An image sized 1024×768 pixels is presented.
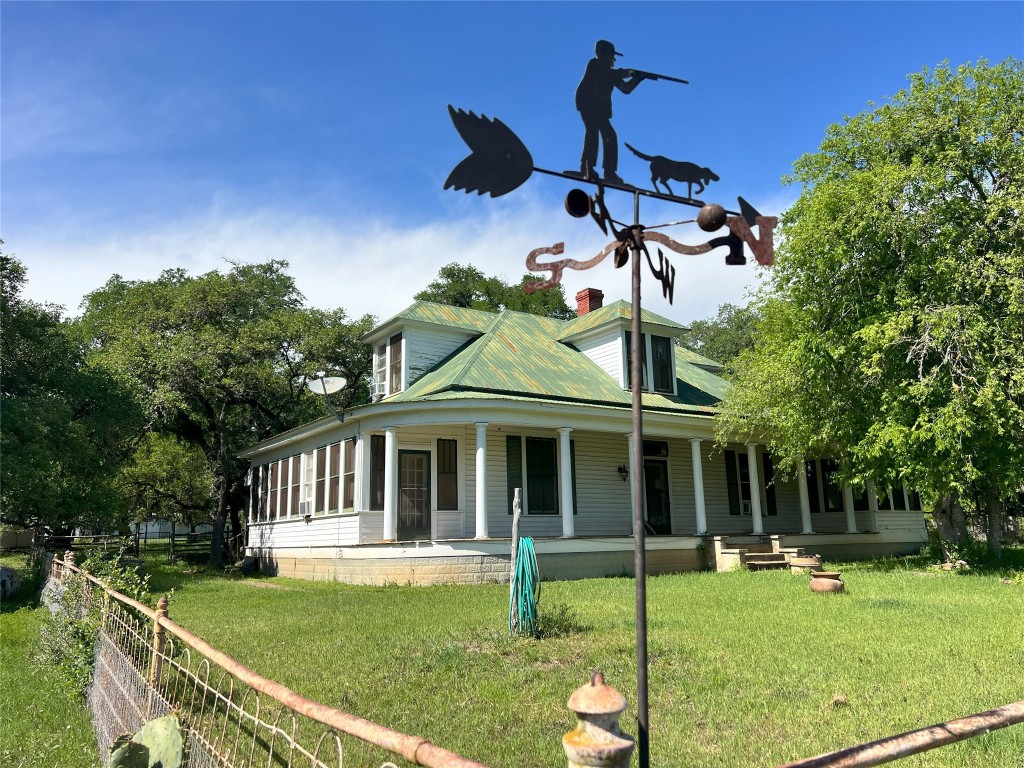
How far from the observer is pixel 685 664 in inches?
265

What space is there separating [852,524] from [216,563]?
20.2 m

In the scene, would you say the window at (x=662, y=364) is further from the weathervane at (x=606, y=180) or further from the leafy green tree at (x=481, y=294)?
the leafy green tree at (x=481, y=294)

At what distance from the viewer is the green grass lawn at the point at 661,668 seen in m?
4.89

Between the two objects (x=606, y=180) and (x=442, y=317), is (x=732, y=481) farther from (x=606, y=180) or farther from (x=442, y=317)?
(x=606, y=180)

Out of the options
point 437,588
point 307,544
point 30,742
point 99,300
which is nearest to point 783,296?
point 437,588

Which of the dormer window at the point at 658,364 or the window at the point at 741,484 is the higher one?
the dormer window at the point at 658,364

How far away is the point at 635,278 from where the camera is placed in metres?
2.95

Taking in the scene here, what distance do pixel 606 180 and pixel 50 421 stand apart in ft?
52.3

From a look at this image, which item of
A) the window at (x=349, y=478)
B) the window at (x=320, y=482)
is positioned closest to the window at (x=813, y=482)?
the window at (x=349, y=478)

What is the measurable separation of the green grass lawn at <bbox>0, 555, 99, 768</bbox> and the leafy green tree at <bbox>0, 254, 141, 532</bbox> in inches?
222

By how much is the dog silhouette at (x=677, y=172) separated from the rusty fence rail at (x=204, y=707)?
252 cm

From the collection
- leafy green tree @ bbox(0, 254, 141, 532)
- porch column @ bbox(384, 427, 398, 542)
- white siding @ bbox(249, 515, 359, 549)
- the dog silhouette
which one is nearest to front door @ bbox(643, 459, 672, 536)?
porch column @ bbox(384, 427, 398, 542)

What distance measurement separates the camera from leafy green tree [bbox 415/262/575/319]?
44.7 metres

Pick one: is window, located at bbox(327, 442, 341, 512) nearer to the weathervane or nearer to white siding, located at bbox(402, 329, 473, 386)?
white siding, located at bbox(402, 329, 473, 386)
